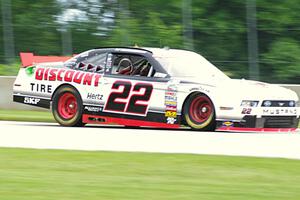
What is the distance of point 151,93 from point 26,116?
17.2 ft

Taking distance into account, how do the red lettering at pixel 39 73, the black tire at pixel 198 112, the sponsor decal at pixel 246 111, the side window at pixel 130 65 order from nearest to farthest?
the sponsor decal at pixel 246 111 < the black tire at pixel 198 112 < the side window at pixel 130 65 < the red lettering at pixel 39 73

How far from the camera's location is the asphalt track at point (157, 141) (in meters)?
10.7

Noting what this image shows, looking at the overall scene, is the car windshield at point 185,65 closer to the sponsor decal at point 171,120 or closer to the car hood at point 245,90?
the car hood at point 245,90

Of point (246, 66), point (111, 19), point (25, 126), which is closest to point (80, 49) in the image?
point (111, 19)

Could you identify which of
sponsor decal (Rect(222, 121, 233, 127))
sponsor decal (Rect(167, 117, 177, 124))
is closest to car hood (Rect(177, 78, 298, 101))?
sponsor decal (Rect(222, 121, 233, 127))

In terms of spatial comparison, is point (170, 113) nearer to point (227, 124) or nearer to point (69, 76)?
point (227, 124)

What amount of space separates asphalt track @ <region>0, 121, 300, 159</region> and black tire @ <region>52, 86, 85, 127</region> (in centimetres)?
97

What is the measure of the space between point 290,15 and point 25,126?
9.21m

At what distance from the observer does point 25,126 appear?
48.8 feet

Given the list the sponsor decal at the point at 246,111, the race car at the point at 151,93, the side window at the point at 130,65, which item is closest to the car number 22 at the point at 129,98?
the race car at the point at 151,93

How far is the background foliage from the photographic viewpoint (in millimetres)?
21016

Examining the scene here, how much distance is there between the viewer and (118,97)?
14719 millimetres

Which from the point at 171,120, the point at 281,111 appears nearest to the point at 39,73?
the point at 171,120

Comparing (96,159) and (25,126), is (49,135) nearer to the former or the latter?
(25,126)
